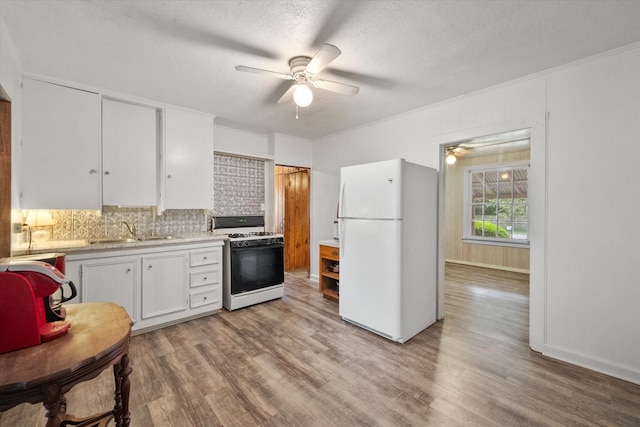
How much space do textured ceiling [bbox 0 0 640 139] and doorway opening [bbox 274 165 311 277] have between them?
9.49ft

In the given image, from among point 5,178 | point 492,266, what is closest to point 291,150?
point 5,178

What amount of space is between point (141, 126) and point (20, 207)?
130 cm

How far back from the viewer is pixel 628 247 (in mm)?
2041

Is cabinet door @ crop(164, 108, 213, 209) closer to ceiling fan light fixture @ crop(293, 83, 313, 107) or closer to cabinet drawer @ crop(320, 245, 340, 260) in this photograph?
cabinet drawer @ crop(320, 245, 340, 260)

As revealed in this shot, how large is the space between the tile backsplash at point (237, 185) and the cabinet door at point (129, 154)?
91cm

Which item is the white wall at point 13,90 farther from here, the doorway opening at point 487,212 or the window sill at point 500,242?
the window sill at point 500,242

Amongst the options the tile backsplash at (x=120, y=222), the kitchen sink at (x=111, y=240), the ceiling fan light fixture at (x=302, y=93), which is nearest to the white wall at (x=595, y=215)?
the ceiling fan light fixture at (x=302, y=93)

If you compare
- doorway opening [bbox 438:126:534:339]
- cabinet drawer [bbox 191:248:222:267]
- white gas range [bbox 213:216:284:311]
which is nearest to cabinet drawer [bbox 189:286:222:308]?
white gas range [bbox 213:216:284:311]

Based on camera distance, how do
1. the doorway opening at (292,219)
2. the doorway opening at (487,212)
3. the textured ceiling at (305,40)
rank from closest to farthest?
the textured ceiling at (305,40) < the doorway opening at (487,212) < the doorway opening at (292,219)

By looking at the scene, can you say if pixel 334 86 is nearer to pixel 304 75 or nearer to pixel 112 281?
pixel 304 75

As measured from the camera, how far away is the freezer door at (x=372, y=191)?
253 cm

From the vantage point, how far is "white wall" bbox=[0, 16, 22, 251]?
6.07ft

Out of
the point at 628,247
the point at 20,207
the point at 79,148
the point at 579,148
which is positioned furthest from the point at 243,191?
the point at 628,247

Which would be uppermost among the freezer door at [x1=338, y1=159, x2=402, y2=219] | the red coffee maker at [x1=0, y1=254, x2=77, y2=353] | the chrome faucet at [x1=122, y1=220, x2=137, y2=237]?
the freezer door at [x1=338, y1=159, x2=402, y2=219]
